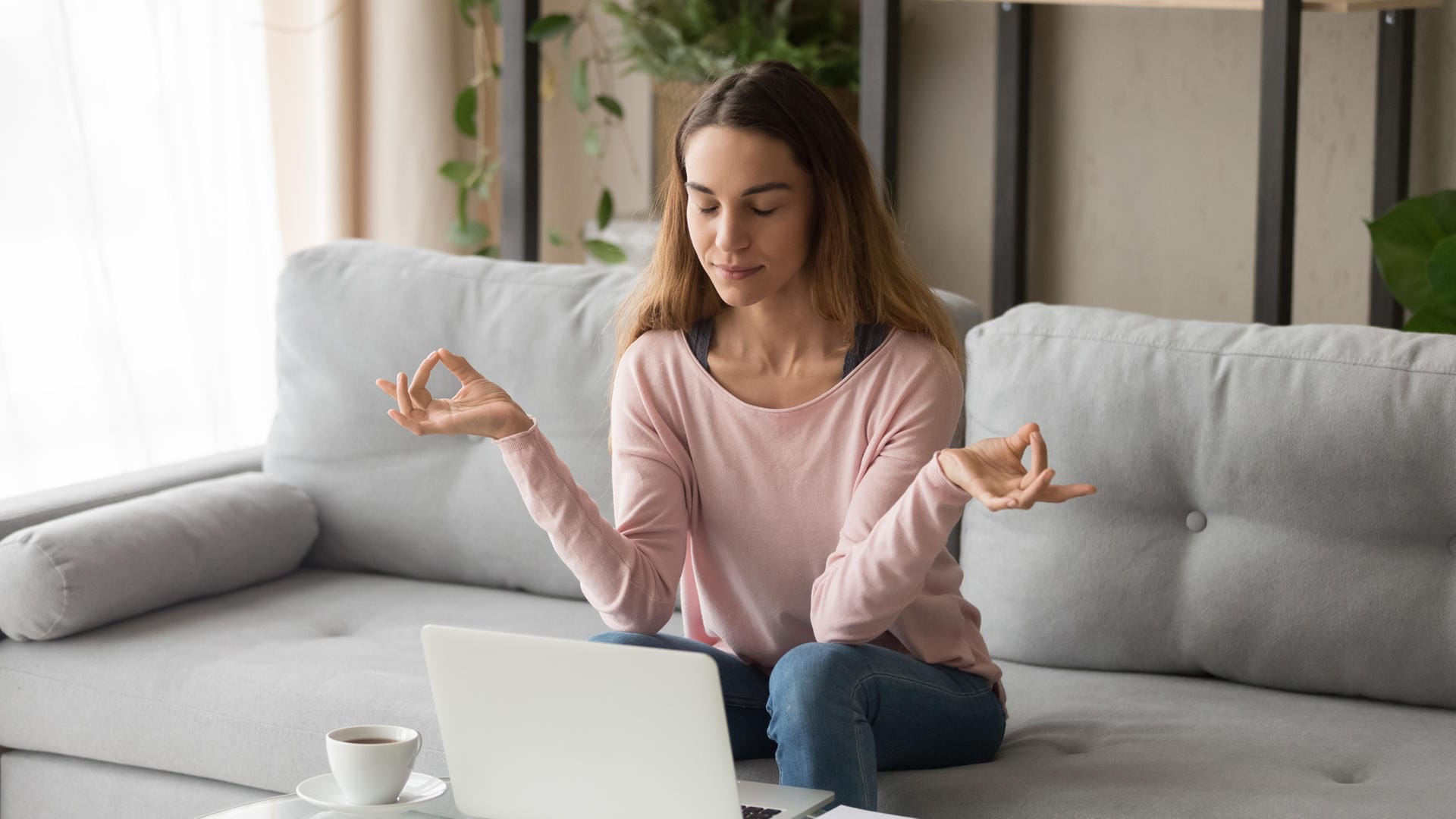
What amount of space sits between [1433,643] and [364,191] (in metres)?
2.13

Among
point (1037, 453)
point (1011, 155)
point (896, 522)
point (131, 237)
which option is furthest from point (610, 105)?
point (1037, 453)

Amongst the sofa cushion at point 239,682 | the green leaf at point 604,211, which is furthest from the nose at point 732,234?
the green leaf at point 604,211

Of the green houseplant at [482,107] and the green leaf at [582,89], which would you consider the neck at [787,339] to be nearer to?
the green houseplant at [482,107]

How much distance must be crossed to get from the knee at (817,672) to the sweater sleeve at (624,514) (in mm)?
177

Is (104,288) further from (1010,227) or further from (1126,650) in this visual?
(1126,650)

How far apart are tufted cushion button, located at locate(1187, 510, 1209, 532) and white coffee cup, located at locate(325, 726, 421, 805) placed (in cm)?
93

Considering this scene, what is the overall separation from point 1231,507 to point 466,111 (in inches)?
62.4

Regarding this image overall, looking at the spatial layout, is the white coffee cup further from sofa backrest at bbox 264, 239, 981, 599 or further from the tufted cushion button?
the tufted cushion button

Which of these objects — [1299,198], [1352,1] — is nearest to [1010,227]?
[1299,198]

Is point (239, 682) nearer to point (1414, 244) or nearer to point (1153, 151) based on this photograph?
point (1414, 244)

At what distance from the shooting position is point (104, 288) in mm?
2490

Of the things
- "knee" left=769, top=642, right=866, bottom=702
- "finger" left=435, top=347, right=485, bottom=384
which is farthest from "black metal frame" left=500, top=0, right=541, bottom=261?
"knee" left=769, top=642, right=866, bottom=702

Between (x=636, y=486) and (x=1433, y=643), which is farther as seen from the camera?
(x=1433, y=643)

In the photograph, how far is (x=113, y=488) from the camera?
6.63 feet
